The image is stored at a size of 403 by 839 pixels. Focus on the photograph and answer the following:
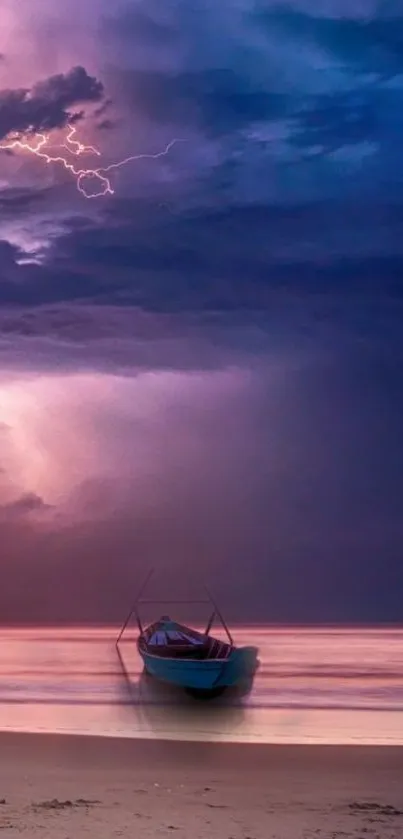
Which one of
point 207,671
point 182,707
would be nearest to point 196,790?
point 182,707

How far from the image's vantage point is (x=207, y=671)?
3019 centimetres

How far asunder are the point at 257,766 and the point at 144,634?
23401 mm

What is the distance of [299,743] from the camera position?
19.2m

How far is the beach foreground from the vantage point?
9.58m

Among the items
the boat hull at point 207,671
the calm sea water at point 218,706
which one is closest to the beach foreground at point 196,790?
the calm sea water at point 218,706

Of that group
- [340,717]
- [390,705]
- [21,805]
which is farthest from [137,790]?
[390,705]

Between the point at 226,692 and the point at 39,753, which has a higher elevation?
the point at 226,692

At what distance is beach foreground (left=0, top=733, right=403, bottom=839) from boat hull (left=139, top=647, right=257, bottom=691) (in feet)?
37.0

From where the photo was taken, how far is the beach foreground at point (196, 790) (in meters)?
9.58

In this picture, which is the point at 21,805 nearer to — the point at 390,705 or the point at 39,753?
the point at 39,753

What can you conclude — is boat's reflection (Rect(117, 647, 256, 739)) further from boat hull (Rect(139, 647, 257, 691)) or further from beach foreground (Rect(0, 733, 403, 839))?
beach foreground (Rect(0, 733, 403, 839))

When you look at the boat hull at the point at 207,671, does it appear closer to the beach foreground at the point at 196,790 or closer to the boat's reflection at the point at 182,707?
the boat's reflection at the point at 182,707

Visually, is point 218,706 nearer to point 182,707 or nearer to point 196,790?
point 182,707

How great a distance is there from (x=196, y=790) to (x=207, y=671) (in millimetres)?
18164
